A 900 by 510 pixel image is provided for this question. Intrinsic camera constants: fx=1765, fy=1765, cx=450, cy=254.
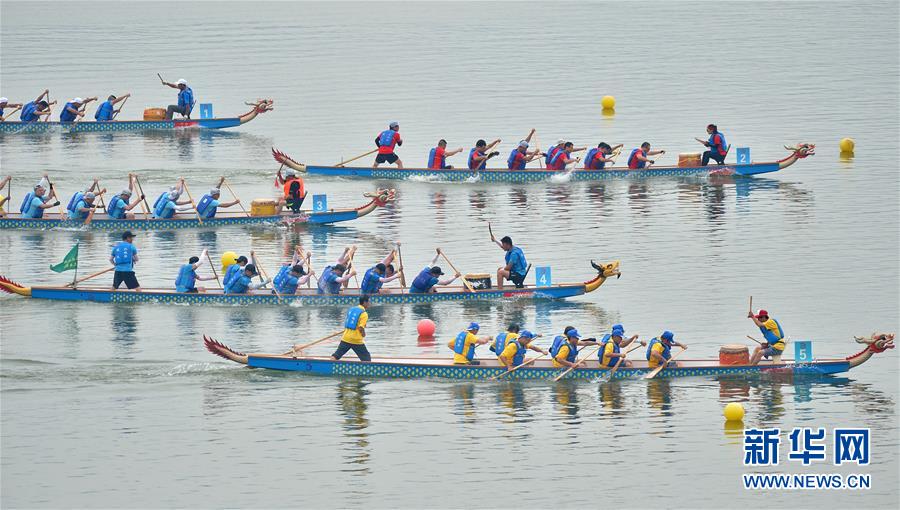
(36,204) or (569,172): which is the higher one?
(569,172)

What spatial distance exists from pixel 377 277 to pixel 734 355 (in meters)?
10.8

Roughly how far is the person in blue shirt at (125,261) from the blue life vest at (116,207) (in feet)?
28.1

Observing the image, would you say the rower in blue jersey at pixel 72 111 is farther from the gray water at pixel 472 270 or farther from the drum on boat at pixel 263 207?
the drum on boat at pixel 263 207

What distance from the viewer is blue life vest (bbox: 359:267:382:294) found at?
154ft

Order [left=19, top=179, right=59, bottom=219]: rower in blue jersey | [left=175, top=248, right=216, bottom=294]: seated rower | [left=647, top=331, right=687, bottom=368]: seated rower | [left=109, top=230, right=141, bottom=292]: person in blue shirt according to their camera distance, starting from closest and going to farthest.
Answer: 1. [left=647, top=331, right=687, bottom=368]: seated rower
2. [left=175, top=248, right=216, bottom=294]: seated rower
3. [left=109, top=230, right=141, bottom=292]: person in blue shirt
4. [left=19, top=179, right=59, bottom=219]: rower in blue jersey

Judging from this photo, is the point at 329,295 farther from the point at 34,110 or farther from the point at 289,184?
the point at 34,110

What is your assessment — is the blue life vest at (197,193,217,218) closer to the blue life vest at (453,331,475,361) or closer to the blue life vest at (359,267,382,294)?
the blue life vest at (359,267,382,294)

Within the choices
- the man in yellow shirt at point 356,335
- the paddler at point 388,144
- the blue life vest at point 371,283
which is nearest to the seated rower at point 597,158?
the paddler at point 388,144

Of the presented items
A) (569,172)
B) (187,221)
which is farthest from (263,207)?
(569,172)

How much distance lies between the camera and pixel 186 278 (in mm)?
47281

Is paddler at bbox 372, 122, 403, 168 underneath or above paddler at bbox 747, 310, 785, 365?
above

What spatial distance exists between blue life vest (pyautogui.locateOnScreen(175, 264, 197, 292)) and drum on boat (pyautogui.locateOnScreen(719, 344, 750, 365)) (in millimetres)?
14827

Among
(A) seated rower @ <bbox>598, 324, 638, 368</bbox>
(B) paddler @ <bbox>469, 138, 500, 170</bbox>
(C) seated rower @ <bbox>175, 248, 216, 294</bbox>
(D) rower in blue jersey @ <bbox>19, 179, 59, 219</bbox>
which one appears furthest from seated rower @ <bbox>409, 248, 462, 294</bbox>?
(B) paddler @ <bbox>469, 138, 500, 170</bbox>

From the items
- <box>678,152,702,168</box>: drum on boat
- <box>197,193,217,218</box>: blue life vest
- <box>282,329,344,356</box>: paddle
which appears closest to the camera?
<box>282,329,344,356</box>: paddle
